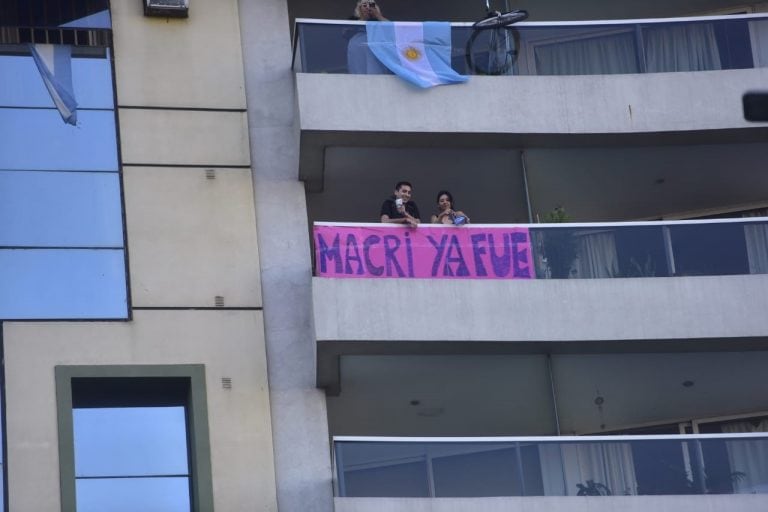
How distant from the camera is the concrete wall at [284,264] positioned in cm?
2458

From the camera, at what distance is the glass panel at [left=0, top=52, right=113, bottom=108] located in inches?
1041

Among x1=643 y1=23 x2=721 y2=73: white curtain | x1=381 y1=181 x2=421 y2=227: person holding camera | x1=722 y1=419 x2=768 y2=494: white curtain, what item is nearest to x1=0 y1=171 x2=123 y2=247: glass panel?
x1=381 y1=181 x2=421 y2=227: person holding camera

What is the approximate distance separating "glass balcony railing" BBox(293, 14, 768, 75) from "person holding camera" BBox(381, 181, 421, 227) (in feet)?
9.66

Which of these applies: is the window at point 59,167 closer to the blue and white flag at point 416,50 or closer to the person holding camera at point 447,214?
the blue and white flag at point 416,50

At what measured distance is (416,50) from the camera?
89.8ft

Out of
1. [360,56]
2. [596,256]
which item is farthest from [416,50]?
[596,256]

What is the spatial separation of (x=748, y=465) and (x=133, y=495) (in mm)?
7977

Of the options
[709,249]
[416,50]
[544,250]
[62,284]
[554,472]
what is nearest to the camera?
[554,472]

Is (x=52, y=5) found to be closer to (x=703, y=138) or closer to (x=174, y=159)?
(x=174, y=159)

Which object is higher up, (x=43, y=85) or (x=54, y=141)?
(x=43, y=85)

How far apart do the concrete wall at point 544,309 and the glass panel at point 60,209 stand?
10.2 feet

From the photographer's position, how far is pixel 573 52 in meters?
28.4

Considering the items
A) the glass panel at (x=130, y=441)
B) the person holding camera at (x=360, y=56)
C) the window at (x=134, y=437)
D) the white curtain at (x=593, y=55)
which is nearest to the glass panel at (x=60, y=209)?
the window at (x=134, y=437)

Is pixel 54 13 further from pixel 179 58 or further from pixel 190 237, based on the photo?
pixel 190 237
